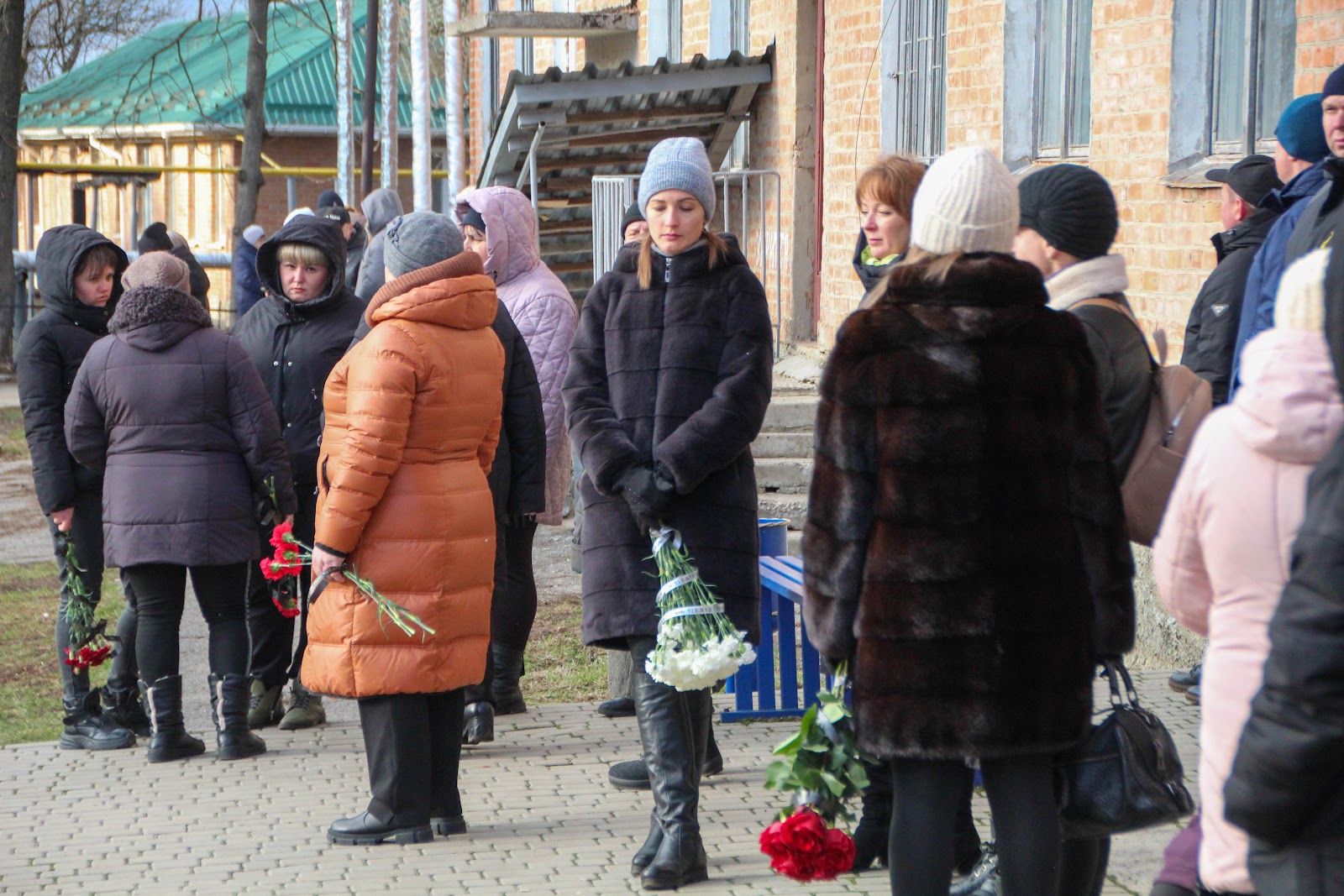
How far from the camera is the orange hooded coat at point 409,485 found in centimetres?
445

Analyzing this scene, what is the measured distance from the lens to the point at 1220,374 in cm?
574

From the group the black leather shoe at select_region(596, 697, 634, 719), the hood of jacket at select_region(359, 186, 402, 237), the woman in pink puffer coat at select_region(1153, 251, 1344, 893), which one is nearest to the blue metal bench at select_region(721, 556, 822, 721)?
the black leather shoe at select_region(596, 697, 634, 719)

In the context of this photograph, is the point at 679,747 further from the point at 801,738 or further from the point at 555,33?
the point at 555,33

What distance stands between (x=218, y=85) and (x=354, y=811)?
3041cm

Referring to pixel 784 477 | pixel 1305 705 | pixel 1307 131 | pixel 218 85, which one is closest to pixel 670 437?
pixel 1305 705

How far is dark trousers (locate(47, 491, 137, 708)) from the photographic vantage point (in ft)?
19.4

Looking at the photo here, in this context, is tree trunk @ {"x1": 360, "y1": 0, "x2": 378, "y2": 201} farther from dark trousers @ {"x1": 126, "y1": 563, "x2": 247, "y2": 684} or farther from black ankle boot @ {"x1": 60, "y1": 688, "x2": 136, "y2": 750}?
dark trousers @ {"x1": 126, "y1": 563, "x2": 247, "y2": 684}

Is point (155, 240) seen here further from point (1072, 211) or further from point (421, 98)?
point (1072, 211)

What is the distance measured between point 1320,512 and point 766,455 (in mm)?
7620

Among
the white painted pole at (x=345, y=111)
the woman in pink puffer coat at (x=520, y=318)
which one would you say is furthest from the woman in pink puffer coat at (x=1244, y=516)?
the white painted pole at (x=345, y=111)

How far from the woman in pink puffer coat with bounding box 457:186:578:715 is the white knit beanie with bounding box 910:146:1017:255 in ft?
9.07

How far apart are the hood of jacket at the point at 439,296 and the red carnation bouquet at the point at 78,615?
204cm

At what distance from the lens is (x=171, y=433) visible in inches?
217

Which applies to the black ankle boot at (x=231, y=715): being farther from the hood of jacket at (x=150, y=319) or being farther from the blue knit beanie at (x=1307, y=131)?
the blue knit beanie at (x=1307, y=131)
